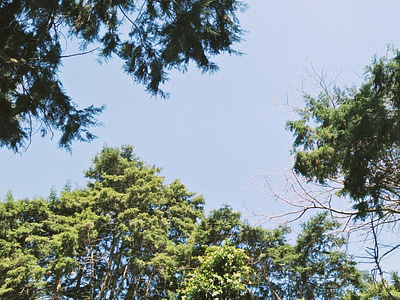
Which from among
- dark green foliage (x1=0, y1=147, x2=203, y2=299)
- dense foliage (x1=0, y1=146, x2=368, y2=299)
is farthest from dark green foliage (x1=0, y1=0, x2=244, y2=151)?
dark green foliage (x1=0, y1=147, x2=203, y2=299)

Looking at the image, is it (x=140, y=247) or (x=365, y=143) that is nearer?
Result: (x=365, y=143)

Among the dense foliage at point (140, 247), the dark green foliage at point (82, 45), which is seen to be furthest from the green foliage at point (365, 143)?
the dense foliage at point (140, 247)

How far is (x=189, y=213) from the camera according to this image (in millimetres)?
14398

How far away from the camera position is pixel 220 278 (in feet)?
20.6

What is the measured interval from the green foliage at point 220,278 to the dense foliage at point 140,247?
123 cm

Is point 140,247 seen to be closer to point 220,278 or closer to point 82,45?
point 220,278

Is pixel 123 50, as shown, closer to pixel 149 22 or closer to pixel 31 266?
pixel 149 22

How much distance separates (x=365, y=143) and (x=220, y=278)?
4.33 m

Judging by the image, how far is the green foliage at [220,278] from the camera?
6.22 metres

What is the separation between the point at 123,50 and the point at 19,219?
41.1ft

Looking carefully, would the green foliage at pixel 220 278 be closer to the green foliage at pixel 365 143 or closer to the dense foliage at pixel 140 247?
the dense foliage at pixel 140 247

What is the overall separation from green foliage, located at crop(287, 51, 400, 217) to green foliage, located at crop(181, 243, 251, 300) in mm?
3037

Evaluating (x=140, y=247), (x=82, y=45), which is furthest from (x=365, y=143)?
(x=140, y=247)

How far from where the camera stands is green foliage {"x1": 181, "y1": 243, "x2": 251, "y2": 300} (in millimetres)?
6219
